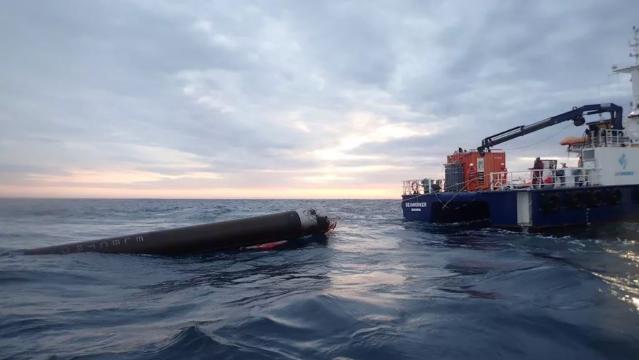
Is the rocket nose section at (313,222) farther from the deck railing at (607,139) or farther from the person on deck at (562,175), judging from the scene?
the deck railing at (607,139)

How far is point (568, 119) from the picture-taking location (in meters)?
27.2

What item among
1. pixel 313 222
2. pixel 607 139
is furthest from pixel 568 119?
pixel 313 222

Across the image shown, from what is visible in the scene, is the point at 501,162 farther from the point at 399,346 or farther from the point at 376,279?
the point at 399,346

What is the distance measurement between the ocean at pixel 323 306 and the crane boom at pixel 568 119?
48.9ft

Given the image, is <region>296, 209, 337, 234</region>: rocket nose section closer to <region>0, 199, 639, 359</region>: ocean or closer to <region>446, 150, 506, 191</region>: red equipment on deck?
<region>0, 199, 639, 359</region>: ocean

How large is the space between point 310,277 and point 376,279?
5.38 ft

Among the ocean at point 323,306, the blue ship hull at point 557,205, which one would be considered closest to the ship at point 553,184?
the blue ship hull at point 557,205

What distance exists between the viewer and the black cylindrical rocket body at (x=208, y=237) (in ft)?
47.9

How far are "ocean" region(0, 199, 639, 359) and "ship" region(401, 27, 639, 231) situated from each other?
7.65m

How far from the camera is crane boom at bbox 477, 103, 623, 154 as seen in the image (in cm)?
2578

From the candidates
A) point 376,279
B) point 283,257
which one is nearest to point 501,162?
point 283,257

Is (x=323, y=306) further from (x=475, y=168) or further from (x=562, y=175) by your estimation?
(x=475, y=168)

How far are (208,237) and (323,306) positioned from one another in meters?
9.06

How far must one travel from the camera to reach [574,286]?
8.82 metres
